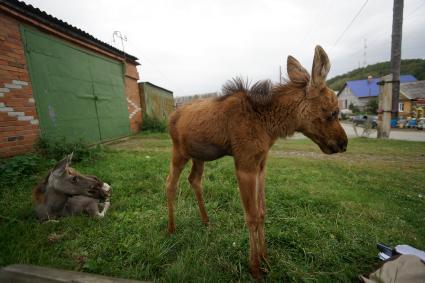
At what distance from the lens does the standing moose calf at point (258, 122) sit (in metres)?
1.71

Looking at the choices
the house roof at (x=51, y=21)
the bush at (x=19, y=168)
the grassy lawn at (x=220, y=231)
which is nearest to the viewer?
the grassy lawn at (x=220, y=231)

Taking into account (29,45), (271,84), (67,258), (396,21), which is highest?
(396,21)

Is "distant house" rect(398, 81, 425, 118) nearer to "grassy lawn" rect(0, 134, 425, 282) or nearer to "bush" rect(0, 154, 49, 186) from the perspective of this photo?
"grassy lawn" rect(0, 134, 425, 282)

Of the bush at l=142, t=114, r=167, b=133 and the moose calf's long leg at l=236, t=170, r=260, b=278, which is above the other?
the bush at l=142, t=114, r=167, b=133

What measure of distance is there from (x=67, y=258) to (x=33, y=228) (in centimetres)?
89

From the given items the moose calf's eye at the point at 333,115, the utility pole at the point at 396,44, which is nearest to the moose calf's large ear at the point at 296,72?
the moose calf's eye at the point at 333,115

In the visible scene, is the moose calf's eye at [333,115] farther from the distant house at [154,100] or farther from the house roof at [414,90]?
the house roof at [414,90]

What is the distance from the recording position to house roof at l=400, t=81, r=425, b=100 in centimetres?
3177

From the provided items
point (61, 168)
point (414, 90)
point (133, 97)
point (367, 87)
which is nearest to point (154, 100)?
point (133, 97)

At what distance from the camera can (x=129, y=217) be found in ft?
9.53

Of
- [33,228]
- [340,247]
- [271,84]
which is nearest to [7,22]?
[33,228]

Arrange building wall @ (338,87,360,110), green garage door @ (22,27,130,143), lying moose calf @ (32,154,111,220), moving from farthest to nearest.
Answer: building wall @ (338,87,360,110), green garage door @ (22,27,130,143), lying moose calf @ (32,154,111,220)

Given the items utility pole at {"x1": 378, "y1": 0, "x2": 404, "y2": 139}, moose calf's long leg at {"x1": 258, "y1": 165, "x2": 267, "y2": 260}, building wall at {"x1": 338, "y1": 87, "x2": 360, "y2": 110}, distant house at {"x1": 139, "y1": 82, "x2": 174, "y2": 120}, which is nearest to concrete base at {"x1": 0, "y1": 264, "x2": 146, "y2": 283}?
moose calf's long leg at {"x1": 258, "y1": 165, "x2": 267, "y2": 260}

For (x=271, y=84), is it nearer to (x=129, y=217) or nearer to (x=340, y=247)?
(x=340, y=247)
